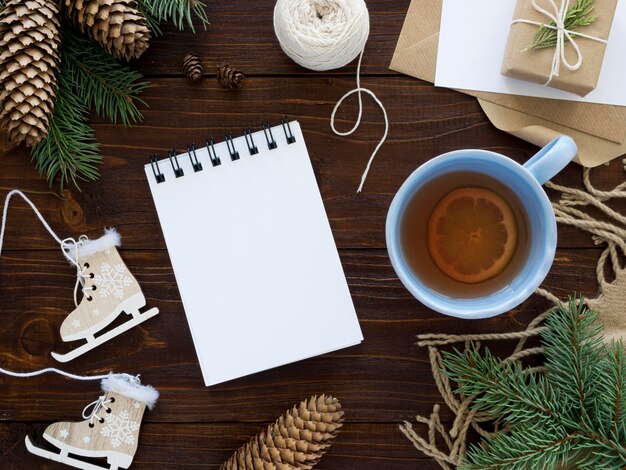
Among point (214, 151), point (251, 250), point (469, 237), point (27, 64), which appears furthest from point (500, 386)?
point (27, 64)

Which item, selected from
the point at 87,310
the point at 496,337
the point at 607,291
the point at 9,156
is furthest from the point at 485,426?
the point at 9,156

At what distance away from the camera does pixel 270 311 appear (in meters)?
0.83

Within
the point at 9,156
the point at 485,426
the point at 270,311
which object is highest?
the point at 9,156

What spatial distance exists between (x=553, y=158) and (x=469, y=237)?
128 mm

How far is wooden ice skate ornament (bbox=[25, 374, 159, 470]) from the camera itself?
2.71ft

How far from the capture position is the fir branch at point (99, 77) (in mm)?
796

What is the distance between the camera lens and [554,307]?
0.82 meters

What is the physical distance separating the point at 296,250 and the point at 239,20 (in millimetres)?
317

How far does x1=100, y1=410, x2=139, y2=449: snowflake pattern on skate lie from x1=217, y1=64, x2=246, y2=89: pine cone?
0.46 metres

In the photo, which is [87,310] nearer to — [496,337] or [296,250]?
[296,250]

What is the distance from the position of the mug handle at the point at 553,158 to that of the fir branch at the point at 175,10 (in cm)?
45

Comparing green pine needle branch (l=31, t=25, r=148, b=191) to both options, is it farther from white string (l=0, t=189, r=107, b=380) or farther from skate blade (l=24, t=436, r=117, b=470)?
skate blade (l=24, t=436, r=117, b=470)

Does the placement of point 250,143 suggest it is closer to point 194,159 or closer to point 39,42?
point 194,159

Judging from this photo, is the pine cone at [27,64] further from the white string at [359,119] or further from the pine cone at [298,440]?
the pine cone at [298,440]
